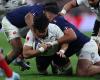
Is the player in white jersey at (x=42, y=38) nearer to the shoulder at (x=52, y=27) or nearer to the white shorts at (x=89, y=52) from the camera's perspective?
the shoulder at (x=52, y=27)

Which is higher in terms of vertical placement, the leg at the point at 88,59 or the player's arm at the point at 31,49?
the player's arm at the point at 31,49

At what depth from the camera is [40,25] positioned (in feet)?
31.6

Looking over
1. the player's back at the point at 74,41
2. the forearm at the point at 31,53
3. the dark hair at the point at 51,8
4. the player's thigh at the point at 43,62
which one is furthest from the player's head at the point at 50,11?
the player's thigh at the point at 43,62

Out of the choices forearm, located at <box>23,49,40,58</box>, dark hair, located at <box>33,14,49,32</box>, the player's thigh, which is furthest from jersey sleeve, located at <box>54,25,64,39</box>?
the player's thigh

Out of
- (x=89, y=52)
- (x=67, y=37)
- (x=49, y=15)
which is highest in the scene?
(x=49, y=15)

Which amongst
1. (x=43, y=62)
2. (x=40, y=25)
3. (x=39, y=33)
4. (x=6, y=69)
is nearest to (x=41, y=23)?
(x=40, y=25)

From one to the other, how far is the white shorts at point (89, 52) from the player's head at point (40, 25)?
3.02ft

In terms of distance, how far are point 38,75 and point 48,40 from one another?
40.5 inches

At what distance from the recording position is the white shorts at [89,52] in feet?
34.0

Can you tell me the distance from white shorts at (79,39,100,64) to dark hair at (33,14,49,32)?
102 centimetres

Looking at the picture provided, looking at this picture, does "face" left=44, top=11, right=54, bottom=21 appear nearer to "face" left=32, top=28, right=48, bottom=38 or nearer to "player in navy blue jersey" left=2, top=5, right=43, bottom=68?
"face" left=32, top=28, right=48, bottom=38

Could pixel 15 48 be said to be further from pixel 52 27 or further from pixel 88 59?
pixel 88 59

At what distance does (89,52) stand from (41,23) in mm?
1221

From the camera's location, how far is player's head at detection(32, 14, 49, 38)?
31.7 ft
